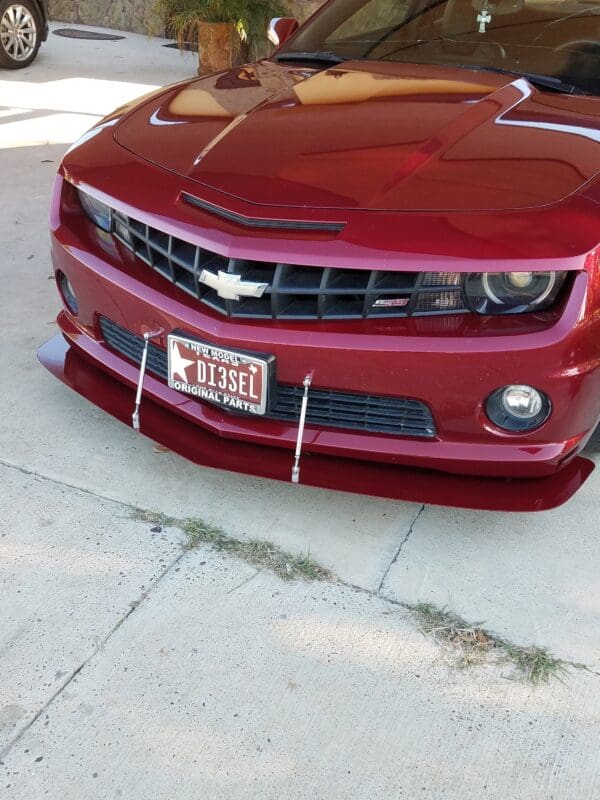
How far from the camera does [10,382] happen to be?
3.08 metres

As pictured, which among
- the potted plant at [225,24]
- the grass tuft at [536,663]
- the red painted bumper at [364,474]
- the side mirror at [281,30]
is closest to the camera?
the grass tuft at [536,663]

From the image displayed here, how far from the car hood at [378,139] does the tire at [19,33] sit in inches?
229

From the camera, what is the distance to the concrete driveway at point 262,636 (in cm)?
175

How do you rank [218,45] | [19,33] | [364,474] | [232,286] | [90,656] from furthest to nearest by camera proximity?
[19,33]
[218,45]
[364,474]
[232,286]
[90,656]

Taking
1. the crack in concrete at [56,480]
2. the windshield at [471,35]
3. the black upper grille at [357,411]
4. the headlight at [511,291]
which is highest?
the windshield at [471,35]

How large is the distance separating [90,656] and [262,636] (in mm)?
408

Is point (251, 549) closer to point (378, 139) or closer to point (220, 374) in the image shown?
point (220, 374)

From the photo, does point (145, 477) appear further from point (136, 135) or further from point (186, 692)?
point (136, 135)

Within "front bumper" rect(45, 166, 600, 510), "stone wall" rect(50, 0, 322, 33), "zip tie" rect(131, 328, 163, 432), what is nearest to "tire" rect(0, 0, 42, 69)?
"stone wall" rect(50, 0, 322, 33)

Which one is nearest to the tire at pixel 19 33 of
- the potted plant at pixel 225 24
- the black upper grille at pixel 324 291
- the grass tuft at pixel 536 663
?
the potted plant at pixel 225 24

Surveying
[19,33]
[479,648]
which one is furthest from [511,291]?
[19,33]

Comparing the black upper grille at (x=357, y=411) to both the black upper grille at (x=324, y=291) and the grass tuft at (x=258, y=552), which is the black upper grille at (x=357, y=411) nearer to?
the black upper grille at (x=324, y=291)

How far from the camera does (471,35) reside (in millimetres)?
3131

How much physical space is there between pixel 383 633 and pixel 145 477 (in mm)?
921
